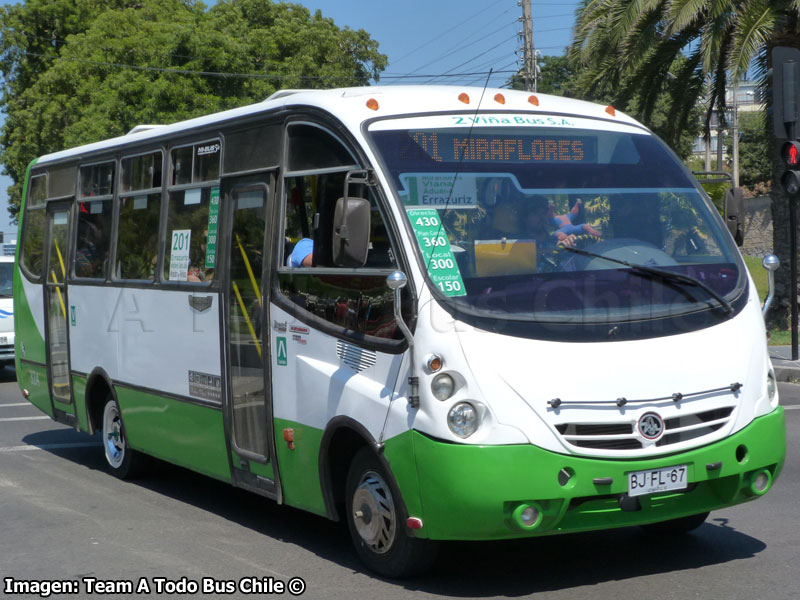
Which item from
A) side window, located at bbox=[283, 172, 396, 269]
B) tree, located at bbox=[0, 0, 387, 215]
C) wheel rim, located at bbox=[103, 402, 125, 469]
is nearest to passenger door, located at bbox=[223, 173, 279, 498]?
side window, located at bbox=[283, 172, 396, 269]

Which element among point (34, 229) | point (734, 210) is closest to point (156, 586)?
point (734, 210)

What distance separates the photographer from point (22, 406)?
14.7 meters

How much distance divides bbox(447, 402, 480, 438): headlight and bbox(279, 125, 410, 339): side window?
588mm

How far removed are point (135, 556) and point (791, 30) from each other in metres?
14.9

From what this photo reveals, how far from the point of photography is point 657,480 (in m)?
5.40

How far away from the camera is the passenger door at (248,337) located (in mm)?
6898

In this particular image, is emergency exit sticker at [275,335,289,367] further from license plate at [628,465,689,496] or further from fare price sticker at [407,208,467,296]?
license plate at [628,465,689,496]

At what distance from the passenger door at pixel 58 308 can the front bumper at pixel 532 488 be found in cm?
582

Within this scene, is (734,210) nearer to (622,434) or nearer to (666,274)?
(666,274)

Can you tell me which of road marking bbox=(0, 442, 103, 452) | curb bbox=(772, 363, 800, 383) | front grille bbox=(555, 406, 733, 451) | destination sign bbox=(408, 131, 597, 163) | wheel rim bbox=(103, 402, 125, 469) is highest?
destination sign bbox=(408, 131, 597, 163)

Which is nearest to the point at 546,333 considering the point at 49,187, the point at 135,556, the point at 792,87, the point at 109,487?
the point at 135,556

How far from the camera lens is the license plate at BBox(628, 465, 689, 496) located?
535 centimetres

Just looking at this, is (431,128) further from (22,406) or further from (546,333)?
(22,406)

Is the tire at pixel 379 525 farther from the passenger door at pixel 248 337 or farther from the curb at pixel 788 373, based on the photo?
the curb at pixel 788 373
